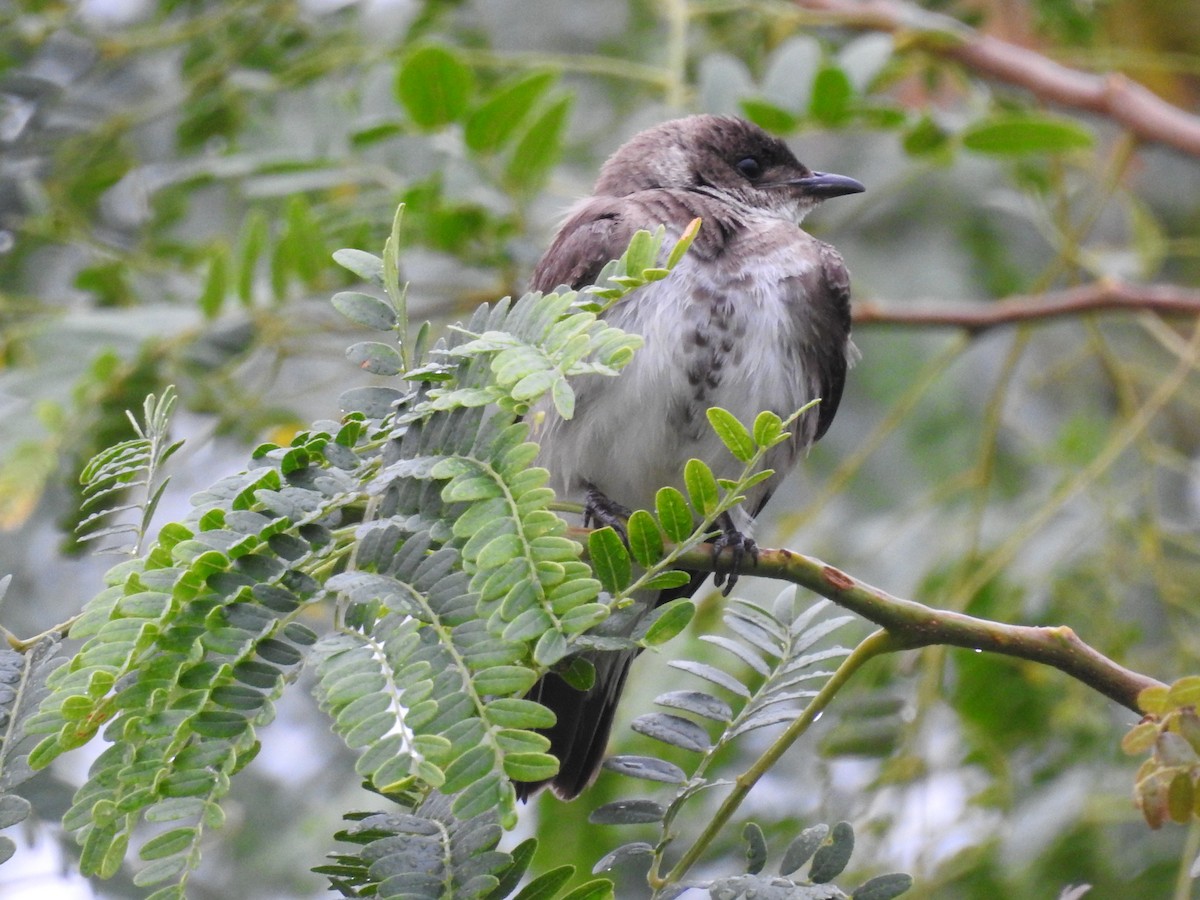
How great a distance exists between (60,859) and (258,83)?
8.62 feet

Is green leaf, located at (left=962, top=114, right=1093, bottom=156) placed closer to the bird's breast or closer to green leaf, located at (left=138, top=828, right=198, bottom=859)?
the bird's breast

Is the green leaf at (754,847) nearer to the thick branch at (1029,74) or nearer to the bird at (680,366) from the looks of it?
the bird at (680,366)

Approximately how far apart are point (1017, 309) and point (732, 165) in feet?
2.92

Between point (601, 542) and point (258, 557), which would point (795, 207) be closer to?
point (601, 542)

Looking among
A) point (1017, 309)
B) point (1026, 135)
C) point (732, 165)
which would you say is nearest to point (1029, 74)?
point (1026, 135)

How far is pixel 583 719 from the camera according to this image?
10.6 feet

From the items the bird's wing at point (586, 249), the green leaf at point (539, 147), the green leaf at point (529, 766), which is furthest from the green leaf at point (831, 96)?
the green leaf at point (529, 766)

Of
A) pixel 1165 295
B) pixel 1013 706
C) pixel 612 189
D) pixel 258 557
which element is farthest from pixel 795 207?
pixel 258 557

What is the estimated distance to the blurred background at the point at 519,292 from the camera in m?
3.60

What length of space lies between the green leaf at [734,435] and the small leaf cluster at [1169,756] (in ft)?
1.86

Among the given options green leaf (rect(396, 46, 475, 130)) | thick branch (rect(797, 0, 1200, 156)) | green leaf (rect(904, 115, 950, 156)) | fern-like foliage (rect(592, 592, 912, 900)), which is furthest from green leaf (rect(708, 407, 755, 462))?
thick branch (rect(797, 0, 1200, 156))

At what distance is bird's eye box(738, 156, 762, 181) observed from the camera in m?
4.14

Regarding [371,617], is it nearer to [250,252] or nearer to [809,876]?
[809,876]

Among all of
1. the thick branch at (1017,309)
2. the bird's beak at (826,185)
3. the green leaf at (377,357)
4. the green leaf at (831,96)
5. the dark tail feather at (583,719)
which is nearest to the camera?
the green leaf at (377,357)
